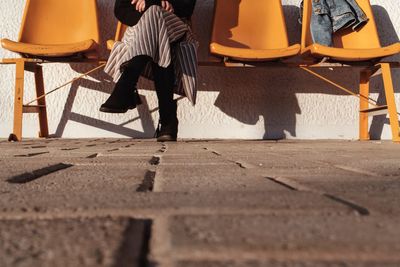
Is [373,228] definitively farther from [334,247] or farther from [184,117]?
[184,117]

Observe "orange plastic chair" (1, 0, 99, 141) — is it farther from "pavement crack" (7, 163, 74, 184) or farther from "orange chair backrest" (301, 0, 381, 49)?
"pavement crack" (7, 163, 74, 184)

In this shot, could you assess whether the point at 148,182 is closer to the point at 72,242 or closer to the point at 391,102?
the point at 72,242

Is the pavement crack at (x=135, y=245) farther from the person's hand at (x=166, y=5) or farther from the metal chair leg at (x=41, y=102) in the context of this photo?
the metal chair leg at (x=41, y=102)

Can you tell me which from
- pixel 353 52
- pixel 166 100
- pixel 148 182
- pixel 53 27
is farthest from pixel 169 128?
pixel 148 182

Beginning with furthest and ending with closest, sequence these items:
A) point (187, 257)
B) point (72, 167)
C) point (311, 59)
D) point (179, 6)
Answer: point (311, 59) < point (179, 6) < point (72, 167) < point (187, 257)

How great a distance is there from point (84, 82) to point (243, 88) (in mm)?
917

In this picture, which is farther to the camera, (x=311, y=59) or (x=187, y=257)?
→ (x=311, y=59)

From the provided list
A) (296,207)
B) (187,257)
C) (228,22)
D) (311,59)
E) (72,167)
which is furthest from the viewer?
(228,22)

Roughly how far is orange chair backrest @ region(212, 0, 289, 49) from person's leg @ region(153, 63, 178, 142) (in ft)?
2.32

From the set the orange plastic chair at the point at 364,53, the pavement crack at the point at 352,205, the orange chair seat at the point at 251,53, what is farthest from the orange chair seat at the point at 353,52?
the pavement crack at the point at 352,205

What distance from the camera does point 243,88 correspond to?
110 inches

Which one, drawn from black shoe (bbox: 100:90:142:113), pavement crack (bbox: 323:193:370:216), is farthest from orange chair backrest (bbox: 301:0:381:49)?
pavement crack (bbox: 323:193:370:216)

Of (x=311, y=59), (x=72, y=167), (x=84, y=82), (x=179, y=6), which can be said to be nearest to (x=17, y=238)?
(x=72, y=167)

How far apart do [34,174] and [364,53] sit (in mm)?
1850
